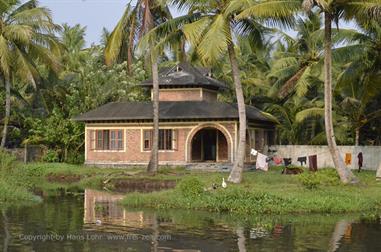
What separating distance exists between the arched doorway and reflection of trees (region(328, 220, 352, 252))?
17.0m

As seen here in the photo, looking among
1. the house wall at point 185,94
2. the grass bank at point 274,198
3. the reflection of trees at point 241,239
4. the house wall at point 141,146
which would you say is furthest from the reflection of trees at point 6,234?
the house wall at point 185,94

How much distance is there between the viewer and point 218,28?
21.6 m

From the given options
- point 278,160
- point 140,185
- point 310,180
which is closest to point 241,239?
point 310,180

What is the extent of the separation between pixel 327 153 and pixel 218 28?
43.1 ft

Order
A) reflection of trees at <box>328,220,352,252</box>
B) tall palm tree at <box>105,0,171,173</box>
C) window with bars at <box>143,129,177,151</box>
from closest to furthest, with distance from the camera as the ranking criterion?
1. reflection of trees at <box>328,220,352,252</box>
2. tall palm tree at <box>105,0,171,173</box>
3. window with bars at <box>143,129,177,151</box>

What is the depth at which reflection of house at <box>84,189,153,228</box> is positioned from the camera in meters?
16.7

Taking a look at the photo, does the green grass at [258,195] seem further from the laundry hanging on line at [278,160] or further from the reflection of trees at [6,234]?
the laundry hanging on line at [278,160]

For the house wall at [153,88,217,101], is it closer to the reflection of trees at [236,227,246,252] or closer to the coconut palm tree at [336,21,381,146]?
the coconut palm tree at [336,21,381,146]

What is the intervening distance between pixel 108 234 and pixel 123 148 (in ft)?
62.3

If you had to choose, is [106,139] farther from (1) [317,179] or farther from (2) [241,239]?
(2) [241,239]

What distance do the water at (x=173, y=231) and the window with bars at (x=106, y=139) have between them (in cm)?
1413

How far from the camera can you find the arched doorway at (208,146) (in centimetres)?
3391

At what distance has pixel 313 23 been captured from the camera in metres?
36.1

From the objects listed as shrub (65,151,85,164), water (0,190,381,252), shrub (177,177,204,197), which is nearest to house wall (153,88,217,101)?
shrub (65,151,85,164)
